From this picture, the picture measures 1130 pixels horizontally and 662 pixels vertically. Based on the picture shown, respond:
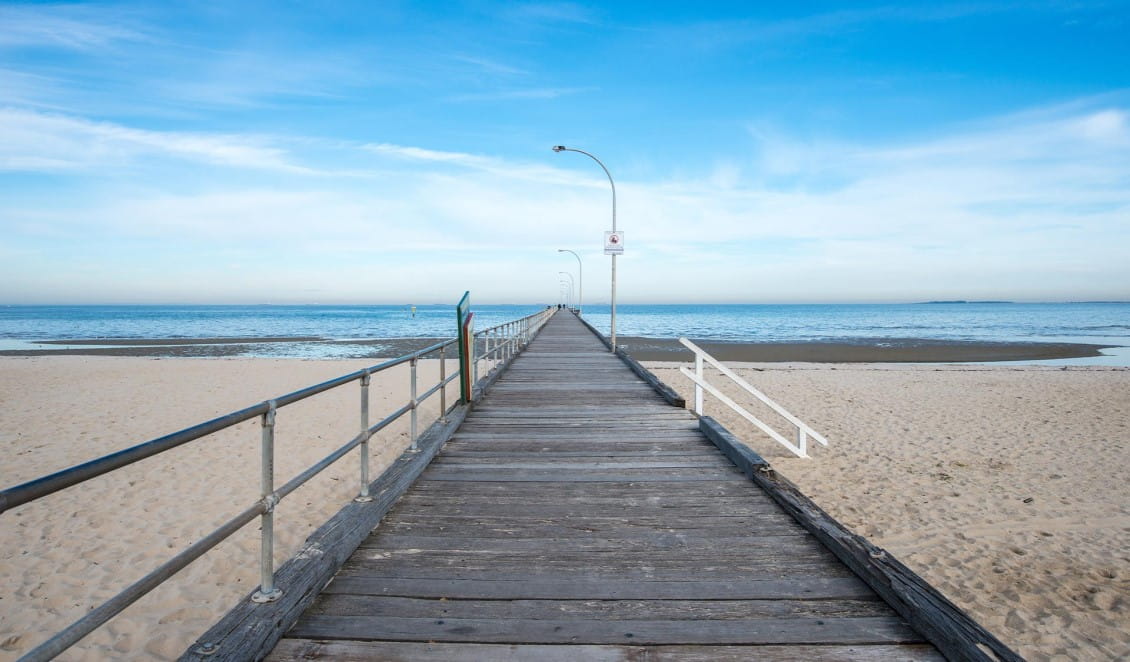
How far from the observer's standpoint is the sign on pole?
1530cm

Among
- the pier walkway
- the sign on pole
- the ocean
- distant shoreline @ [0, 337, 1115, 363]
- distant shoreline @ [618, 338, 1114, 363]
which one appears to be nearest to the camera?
the pier walkway

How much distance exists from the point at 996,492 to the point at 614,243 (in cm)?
999

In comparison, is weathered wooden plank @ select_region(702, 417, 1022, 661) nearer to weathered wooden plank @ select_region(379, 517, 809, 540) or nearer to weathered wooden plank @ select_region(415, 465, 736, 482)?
weathered wooden plank @ select_region(379, 517, 809, 540)

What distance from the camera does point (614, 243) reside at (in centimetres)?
1541

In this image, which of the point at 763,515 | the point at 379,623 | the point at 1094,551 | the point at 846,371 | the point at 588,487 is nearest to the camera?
the point at 379,623

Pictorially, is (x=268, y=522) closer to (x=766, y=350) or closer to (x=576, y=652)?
(x=576, y=652)

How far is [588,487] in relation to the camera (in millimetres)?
4715

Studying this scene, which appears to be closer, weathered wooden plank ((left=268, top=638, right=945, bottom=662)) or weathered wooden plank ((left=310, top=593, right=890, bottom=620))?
weathered wooden plank ((left=268, top=638, right=945, bottom=662))

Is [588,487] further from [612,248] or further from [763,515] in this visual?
[612,248]

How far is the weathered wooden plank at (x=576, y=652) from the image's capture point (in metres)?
2.41

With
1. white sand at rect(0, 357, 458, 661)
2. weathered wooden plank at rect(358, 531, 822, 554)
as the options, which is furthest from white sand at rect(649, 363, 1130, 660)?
white sand at rect(0, 357, 458, 661)

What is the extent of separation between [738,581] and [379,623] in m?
1.77

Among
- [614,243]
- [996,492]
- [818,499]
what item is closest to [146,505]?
[818,499]

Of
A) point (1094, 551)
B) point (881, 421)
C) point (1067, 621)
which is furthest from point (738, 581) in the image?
point (881, 421)
